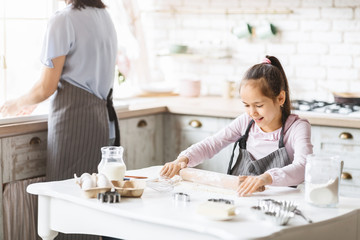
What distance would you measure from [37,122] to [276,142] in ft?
4.33

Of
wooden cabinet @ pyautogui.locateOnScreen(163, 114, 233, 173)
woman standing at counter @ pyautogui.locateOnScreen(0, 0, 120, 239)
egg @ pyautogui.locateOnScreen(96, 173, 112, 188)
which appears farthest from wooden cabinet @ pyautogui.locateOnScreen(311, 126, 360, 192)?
egg @ pyautogui.locateOnScreen(96, 173, 112, 188)

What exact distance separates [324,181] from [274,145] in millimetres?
608

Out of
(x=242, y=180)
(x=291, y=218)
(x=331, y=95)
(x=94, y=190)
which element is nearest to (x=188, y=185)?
(x=242, y=180)

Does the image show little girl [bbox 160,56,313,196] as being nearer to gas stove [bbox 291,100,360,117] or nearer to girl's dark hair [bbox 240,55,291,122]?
girl's dark hair [bbox 240,55,291,122]

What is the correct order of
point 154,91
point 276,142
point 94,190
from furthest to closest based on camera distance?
point 154,91 → point 276,142 → point 94,190

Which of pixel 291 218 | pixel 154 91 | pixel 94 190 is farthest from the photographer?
pixel 154 91

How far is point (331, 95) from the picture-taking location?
4.33 metres

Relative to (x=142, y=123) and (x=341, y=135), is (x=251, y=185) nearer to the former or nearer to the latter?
(x=341, y=135)

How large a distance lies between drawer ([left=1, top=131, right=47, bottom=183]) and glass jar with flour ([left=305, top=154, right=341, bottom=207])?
1.68m

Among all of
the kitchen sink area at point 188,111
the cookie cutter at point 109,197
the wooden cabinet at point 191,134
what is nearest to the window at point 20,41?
the kitchen sink area at point 188,111

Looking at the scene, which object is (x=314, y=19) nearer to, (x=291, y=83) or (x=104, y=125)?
(x=291, y=83)

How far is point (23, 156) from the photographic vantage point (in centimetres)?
332

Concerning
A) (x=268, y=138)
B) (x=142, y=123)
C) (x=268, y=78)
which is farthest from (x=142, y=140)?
(x=268, y=78)

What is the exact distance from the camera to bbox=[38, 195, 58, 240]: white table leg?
2379mm
